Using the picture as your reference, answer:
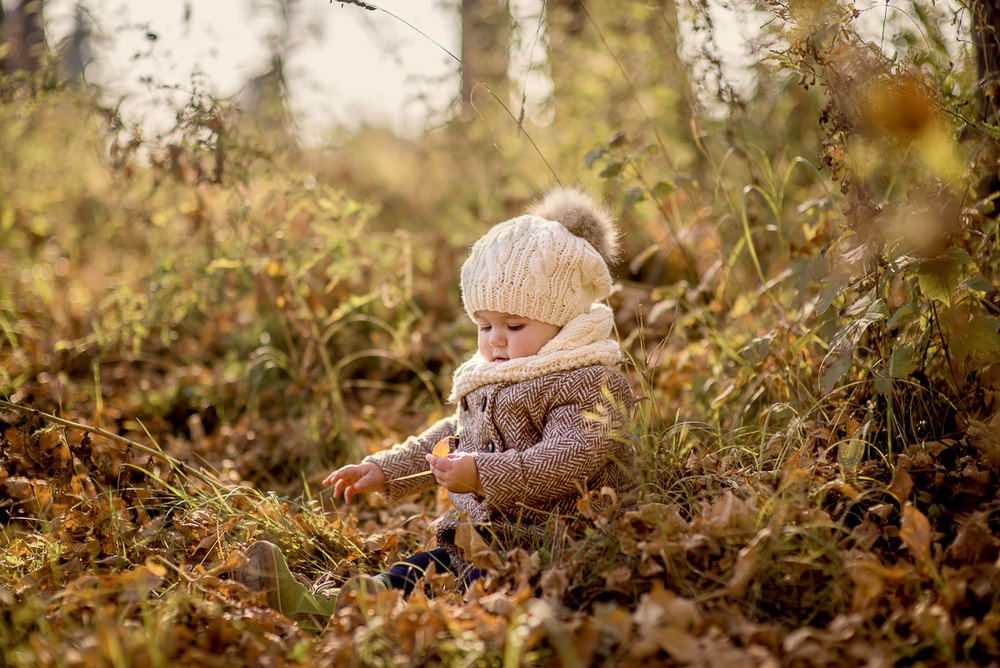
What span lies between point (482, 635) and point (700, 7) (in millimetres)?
2353

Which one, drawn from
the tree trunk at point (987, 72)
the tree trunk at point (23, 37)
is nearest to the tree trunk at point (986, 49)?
the tree trunk at point (987, 72)

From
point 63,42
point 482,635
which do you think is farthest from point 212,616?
point 63,42

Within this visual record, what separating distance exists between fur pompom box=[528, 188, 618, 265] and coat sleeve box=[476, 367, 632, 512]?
1.62ft

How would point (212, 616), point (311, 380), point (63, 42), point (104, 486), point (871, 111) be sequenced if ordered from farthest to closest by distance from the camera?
point (311, 380)
point (63, 42)
point (104, 486)
point (871, 111)
point (212, 616)

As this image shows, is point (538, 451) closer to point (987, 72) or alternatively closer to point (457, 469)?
point (457, 469)

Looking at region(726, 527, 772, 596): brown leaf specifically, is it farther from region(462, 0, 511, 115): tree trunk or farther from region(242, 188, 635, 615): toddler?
region(462, 0, 511, 115): tree trunk

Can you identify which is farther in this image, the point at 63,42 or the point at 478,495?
the point at 63,42

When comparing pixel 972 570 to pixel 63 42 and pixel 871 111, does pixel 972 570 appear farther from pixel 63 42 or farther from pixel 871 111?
pixel 63 42

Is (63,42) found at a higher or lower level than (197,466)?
higher

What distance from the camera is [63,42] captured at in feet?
10.8

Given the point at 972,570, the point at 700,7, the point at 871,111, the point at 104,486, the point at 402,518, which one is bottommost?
the point at 402,518

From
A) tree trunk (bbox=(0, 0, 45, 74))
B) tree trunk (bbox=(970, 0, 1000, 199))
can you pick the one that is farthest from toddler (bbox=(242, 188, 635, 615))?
tree trunk (bbox=(0, 0, 45, 74))

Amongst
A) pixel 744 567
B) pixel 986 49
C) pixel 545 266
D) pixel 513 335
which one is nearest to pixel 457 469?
pixel 513 335

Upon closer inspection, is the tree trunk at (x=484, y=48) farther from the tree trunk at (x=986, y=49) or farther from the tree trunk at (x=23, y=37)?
the tree trunk at (x=986, y=49)
